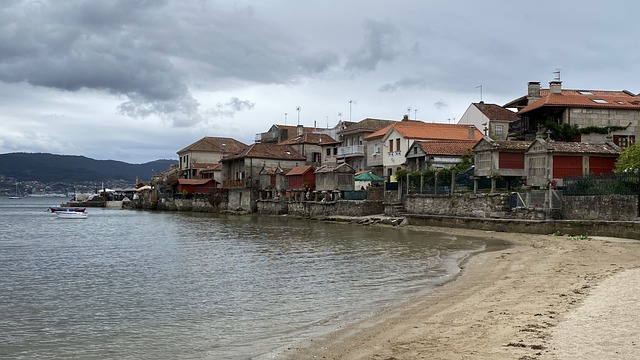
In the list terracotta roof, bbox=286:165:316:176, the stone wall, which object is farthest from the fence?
terracotta roof, bbox=286:165:316:176

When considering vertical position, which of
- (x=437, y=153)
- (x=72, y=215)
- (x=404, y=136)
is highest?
(x=404, y=136)

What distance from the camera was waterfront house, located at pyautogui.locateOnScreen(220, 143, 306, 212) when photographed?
273ft

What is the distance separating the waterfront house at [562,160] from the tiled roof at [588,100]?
11.2 metres

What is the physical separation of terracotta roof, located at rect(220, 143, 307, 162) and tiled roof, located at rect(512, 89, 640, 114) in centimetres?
3979

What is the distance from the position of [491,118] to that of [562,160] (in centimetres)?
2613

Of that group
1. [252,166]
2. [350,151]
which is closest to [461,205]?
[350,151]

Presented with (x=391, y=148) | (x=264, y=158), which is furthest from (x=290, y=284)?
(x=264, y=158)

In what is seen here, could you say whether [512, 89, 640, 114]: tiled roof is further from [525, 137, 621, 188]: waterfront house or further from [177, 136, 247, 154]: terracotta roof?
[177, 136, 247, 154]: terracotta roof

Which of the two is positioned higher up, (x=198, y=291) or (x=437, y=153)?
(x=437, y=153)

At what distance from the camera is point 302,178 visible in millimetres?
76000

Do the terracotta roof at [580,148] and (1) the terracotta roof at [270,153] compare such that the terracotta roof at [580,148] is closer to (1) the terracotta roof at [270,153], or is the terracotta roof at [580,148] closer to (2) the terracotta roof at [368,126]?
(2) the terracotta roof at [368,126]

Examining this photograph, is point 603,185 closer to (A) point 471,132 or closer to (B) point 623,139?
(B) point 623,139

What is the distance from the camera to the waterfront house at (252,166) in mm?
83188

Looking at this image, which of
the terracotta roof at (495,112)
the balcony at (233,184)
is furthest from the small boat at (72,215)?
the terracotta roof at (495,112)
